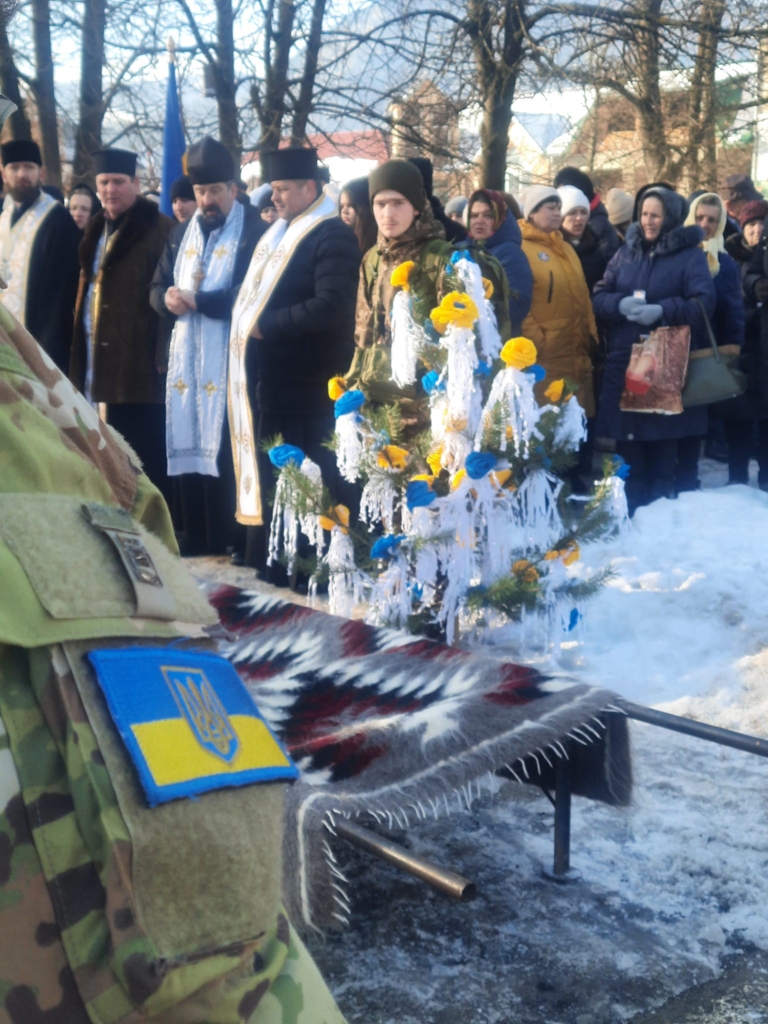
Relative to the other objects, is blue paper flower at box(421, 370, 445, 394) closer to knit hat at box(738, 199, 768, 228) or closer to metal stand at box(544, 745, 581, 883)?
metal stand at box(544, 745, 581, 883)

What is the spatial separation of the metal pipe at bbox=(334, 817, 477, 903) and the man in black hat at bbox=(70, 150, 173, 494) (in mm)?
4182

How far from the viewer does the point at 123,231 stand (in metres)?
6.02

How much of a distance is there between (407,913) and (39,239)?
16.7 feet

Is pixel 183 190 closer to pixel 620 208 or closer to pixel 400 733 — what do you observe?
pixel 620 208

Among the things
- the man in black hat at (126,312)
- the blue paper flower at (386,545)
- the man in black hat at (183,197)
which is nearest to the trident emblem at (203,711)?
the blue paper flower at (386,545)

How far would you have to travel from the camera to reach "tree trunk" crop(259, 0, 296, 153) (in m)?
11.0

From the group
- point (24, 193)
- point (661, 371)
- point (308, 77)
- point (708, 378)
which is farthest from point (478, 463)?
point (308, 77)

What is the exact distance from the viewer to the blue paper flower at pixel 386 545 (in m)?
3.84

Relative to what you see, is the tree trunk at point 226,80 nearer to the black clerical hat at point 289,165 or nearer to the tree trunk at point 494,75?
the tree trunk at point 494,75

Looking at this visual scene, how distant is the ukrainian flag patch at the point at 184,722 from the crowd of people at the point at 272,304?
144 inches

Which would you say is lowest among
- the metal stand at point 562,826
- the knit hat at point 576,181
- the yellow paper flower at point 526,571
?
the metal stand at point 562,826

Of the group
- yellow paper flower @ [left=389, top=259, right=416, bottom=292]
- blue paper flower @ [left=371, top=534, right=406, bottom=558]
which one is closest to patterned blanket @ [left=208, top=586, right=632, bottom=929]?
blue paper flower @ [left=371, top=534, right=406, bottom=558]

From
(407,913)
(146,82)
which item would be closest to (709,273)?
(407,913)

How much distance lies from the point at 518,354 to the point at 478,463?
0.38 metres
